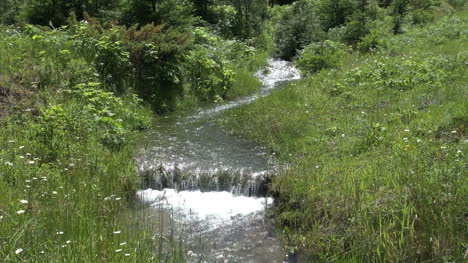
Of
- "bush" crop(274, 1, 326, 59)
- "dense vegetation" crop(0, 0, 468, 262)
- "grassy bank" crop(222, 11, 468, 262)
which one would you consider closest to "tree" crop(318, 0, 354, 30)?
"bush" crop(274, 1, 326, 59)

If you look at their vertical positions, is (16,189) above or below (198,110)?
above

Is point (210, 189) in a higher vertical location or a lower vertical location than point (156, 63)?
lower

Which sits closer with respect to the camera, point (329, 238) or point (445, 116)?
point (329, 238)

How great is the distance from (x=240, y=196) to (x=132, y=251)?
3679mm

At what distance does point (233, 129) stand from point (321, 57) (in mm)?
7345

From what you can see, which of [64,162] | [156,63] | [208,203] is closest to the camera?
[64,162]

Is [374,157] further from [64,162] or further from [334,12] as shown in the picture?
[334,12]

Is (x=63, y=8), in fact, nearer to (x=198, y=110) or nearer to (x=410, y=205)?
(x=198, y=110)

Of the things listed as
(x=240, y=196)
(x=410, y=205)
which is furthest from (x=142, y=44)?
(x=410, y=205)

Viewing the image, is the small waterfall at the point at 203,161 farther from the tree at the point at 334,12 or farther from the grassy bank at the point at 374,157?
the tree at the point at 334,12

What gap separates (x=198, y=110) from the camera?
1292 cm

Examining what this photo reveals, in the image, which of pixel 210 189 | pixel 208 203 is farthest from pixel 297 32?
pixel 208 203

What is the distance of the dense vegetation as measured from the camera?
4.66 m

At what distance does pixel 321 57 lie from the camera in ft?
54.0
